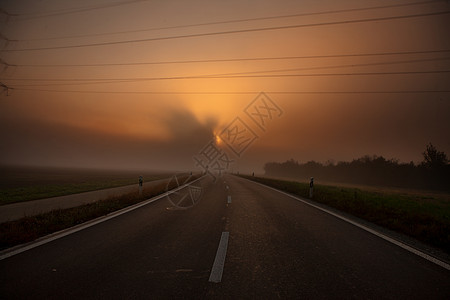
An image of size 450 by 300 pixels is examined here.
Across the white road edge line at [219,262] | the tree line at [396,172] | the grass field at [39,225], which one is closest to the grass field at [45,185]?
the grass field at [39,225]

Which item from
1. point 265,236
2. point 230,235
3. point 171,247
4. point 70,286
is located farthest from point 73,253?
point 265,236

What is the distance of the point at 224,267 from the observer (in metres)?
3.02

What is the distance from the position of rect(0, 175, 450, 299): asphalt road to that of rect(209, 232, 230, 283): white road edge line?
2.7 inches

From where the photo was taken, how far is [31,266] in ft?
10.0

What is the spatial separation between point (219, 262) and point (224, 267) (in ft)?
0.59

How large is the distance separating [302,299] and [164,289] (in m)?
1.66

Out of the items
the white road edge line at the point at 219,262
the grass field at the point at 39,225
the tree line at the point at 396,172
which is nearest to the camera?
the white road edge line at the point at 219,262

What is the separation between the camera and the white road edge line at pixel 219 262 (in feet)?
8.91

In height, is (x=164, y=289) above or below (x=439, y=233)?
below

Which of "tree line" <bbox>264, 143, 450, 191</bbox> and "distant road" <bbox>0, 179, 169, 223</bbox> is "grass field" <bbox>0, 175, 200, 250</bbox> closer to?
"distant road" <bbox>0, 179, 169, 223</bbox>

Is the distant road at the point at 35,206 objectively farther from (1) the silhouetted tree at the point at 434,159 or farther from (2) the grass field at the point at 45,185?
(1) the silhouetted tree at the point at 434,159

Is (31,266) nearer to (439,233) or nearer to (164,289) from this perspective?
(164,289)

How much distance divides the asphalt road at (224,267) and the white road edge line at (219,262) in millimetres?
68

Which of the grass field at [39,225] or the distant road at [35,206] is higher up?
the grass field at [39,225]
